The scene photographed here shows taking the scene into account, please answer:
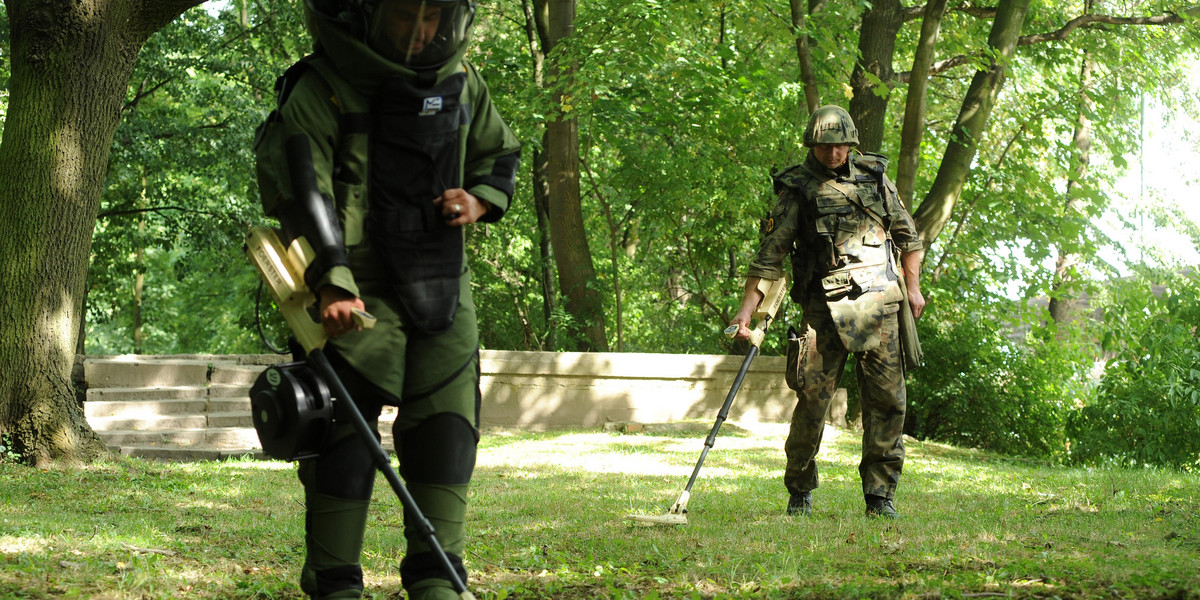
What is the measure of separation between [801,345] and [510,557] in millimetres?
2155

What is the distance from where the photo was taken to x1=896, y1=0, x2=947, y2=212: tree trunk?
11.7m

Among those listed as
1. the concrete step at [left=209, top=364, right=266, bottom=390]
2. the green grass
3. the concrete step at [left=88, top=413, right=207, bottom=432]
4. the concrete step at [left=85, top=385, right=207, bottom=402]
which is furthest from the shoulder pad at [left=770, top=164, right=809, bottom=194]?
the concrete step at [left=209, top=364, right=266, bottom=390]

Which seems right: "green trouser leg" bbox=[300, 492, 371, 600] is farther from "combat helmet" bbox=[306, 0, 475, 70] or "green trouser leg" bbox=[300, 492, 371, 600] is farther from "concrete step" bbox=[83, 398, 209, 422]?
"concrete step" bbox=[83, 398, 209, 422]

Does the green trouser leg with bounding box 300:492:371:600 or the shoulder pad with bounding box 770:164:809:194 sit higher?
the shoulder pad with bounding box 770:164:809:194

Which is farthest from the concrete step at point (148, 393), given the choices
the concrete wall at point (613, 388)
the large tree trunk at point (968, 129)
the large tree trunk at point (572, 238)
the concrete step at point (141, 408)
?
the large tree trunk at point (968, 129)

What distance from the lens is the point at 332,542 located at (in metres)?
3.31

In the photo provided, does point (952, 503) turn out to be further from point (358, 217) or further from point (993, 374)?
point (993, 374)

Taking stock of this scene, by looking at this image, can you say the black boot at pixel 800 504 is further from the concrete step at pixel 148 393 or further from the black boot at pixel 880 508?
the concrete step at pixel 148 393

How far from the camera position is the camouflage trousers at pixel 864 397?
602 cm

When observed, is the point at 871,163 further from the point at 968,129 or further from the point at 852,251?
the point at 968,129

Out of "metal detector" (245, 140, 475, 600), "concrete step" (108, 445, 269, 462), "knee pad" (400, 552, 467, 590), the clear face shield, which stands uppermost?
the clear face shield

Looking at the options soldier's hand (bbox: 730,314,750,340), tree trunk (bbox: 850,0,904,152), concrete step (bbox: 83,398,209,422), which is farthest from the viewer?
tree trunk (bbox: 850,0,904,152)

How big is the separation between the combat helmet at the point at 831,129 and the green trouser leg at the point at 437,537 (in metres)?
3.29

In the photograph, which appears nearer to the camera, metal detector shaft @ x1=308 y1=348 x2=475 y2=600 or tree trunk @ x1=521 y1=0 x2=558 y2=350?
metal detector shaft @ x1=308 y1=348 x2=475 y2=600
